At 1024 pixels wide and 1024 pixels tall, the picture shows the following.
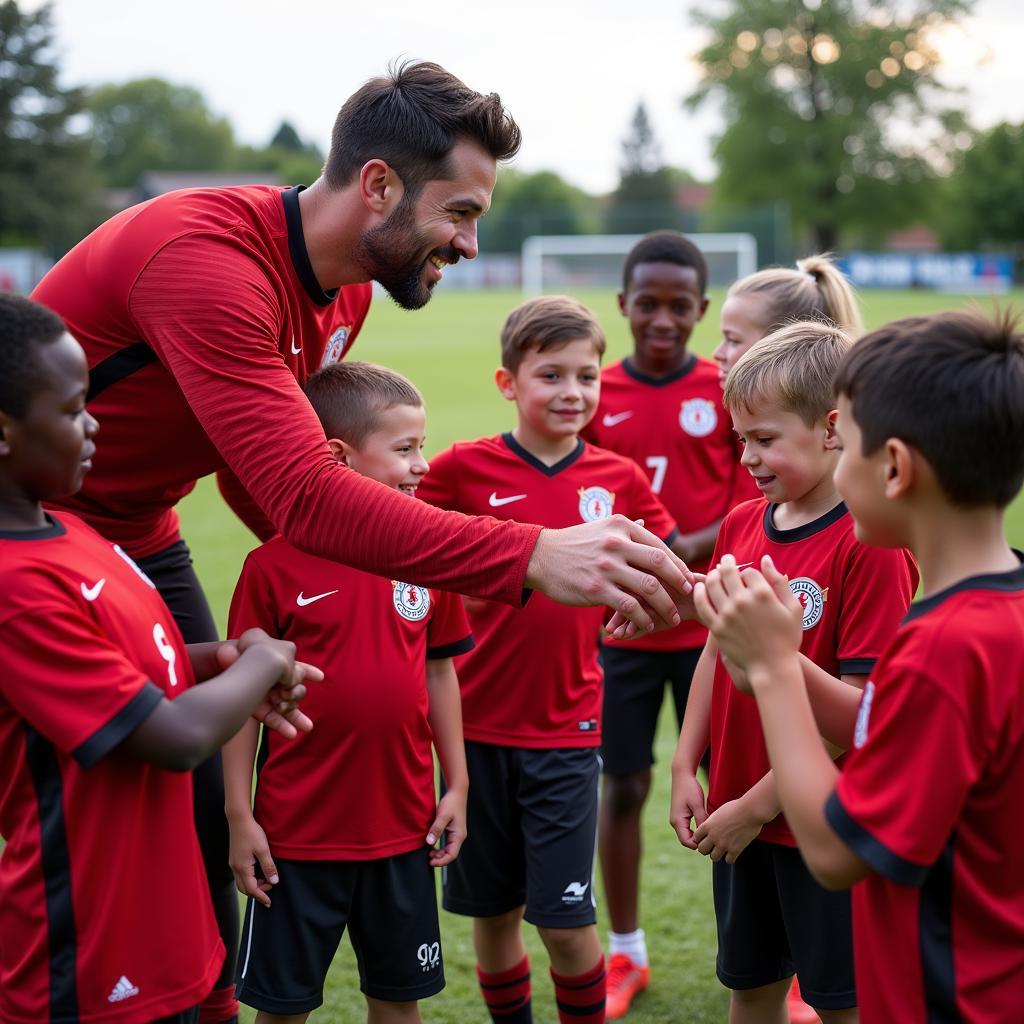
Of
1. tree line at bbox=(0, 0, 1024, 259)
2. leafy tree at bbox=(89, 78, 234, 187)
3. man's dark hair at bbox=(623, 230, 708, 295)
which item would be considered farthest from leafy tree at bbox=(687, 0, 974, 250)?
man's dark hair at bbox=(623, 230, 708, 295)

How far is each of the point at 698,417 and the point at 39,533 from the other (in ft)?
10.0

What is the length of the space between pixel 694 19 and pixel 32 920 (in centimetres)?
6487

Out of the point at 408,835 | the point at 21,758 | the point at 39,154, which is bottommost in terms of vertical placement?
the point at 408,835

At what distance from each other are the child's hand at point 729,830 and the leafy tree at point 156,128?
92.2 meters

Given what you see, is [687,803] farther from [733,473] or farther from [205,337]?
[733,473]

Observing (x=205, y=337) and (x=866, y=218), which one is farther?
(x=866, y=218)

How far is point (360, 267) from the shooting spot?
319 centimetres

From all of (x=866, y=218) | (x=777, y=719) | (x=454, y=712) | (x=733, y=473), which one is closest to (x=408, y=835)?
(x=454, y=712)

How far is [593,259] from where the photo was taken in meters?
40.6

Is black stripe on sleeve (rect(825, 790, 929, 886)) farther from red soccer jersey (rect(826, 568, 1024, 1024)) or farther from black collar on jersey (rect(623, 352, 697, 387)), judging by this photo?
black collar on jersey (rect(623, 352, 697, 387))

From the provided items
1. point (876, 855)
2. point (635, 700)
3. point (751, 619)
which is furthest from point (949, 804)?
point (635, 700)

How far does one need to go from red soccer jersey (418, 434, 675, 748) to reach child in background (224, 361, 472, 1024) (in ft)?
1.75

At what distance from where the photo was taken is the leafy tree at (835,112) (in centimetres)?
5781

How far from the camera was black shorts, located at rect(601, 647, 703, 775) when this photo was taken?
175 inches
